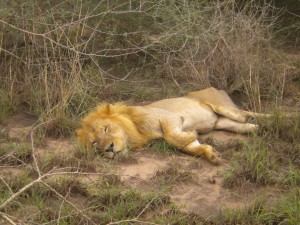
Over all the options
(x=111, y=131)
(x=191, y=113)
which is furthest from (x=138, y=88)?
(x=111, y=131)

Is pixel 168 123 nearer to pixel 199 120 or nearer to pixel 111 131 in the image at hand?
pixel 199 120

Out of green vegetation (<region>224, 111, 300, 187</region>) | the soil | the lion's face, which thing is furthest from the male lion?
green vegetation (<region>224, 111, 300, 187</region>)

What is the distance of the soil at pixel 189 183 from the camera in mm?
4293

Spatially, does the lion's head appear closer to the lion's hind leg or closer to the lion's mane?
the lion's mane

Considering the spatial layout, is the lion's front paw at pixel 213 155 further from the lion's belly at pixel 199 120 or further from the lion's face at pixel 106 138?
the lion's face at pixel 106 138

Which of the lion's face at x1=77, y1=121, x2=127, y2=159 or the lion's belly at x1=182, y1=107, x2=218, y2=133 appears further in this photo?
the lion's belly at x1=182, y1=107, x2=218, y2=133

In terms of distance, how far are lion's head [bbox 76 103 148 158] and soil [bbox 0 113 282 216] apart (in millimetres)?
128

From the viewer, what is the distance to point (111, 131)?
206 inches

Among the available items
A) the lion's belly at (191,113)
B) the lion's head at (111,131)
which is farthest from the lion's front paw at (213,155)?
the lion's head at (111,131)

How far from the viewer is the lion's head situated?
202 inches

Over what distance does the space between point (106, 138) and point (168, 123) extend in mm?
641

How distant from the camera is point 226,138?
5.64 metres

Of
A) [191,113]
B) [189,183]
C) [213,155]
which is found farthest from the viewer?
[191,113]

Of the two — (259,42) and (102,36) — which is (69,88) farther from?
(259,42)
